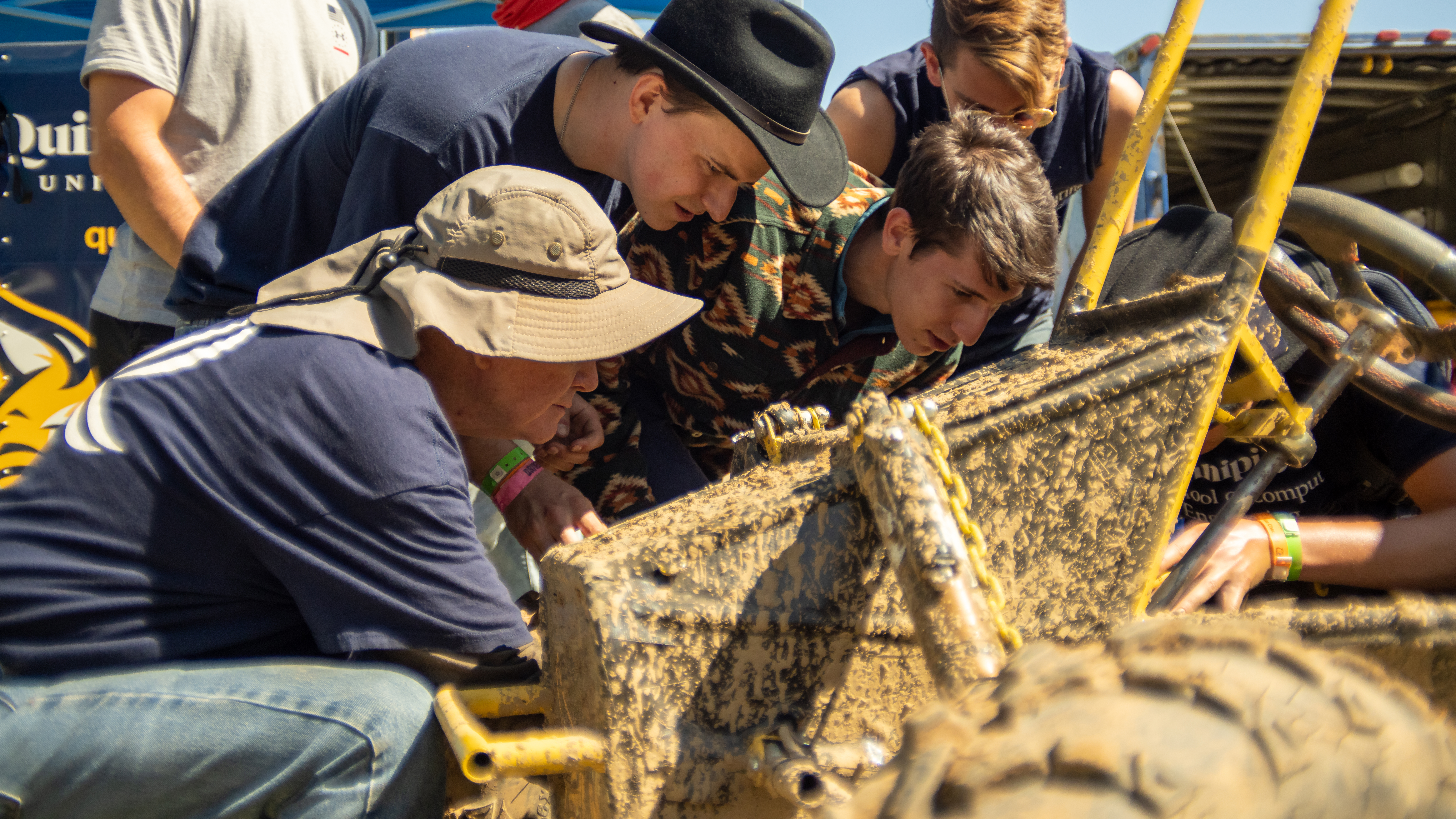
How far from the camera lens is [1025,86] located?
250 centimetres

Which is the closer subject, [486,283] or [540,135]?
[486,283]

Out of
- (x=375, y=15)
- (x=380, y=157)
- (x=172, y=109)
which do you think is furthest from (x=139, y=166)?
(x=375, y=15)

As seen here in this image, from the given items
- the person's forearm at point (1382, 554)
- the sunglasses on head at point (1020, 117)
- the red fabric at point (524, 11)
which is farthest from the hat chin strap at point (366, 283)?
the red fabric at point (524, 11)

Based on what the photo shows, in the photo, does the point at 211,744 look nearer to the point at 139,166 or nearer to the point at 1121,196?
the point at 139,166

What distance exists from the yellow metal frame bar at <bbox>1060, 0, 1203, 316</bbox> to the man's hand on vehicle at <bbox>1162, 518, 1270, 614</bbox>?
50 cm

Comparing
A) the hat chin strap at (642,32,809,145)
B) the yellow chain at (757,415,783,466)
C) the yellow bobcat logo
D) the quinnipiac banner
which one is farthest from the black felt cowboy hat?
the yellow bobcat logo

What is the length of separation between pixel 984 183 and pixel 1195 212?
0.50m

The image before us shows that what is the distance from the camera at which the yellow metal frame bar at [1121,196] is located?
1698 mm

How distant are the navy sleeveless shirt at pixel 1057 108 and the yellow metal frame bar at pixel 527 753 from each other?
210cm

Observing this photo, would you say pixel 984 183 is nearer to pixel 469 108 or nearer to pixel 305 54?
pixel 469 108

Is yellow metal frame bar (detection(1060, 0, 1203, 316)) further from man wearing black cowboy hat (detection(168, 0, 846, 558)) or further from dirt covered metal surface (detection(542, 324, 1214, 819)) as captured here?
man wearing black cowboy hat (detection(168, 0, 846, 558))

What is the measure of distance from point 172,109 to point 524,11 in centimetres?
137

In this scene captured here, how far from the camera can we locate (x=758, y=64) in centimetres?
205

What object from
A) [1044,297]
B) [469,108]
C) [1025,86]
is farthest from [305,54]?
[1044,297]
